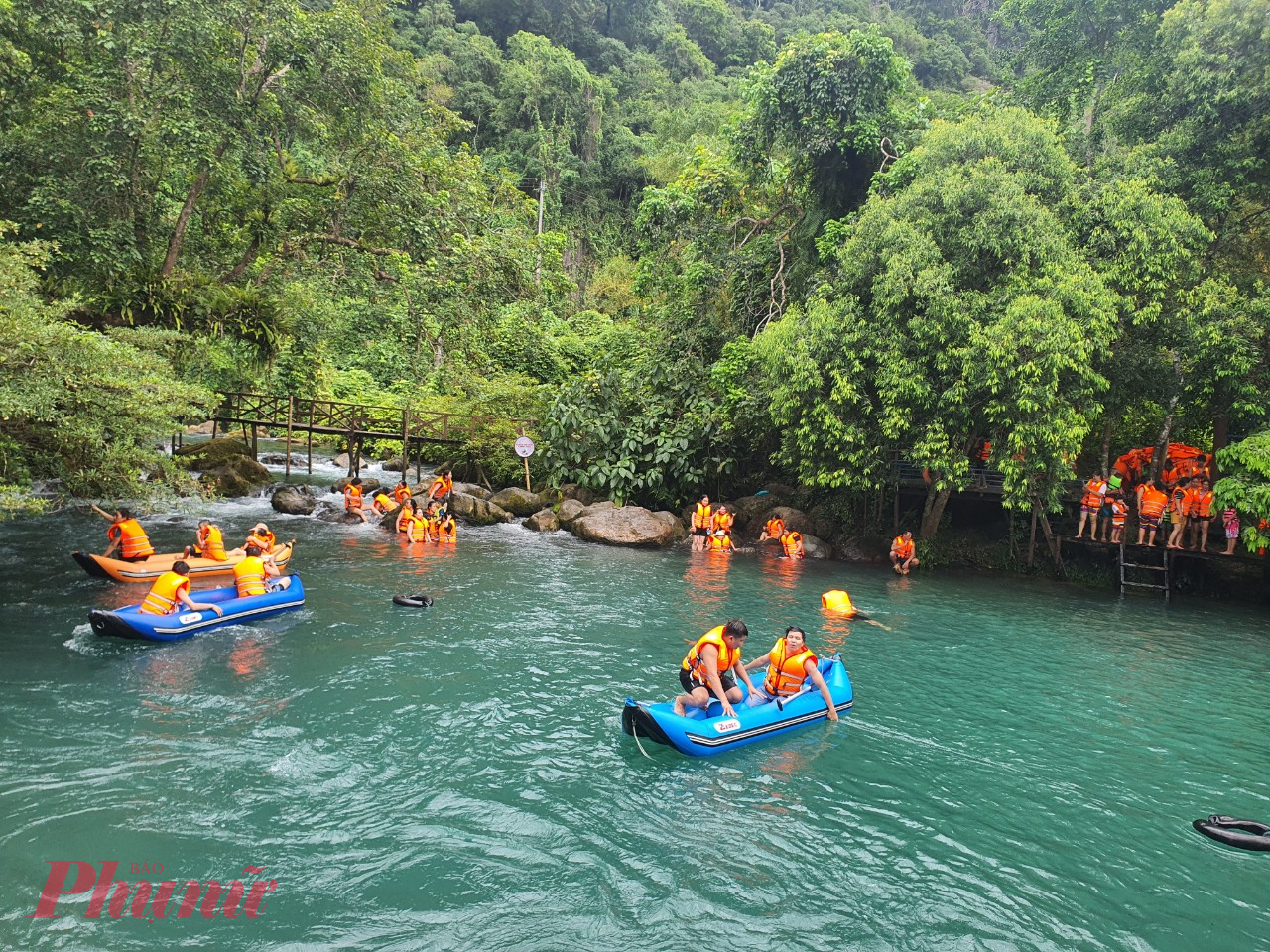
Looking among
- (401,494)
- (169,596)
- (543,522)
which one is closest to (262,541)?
(169,596)

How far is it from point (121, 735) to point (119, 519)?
7.66 metres

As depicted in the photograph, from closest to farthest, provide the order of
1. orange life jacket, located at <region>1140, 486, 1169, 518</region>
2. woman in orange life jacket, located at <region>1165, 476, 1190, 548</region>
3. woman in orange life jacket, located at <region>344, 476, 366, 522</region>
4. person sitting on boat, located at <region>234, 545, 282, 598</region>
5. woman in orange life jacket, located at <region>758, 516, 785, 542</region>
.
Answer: person sitting on boat, located at <region>234, 545, 282, 598</region>
woman in orange life jacket, located at <region>1165, 476, 1190, 548</region>
orange life jacket, located at <region>1140, 486, 1169, 518</region>
woman in orange life jacket, located at <region>758, 516, 785, 542</region>
woman in orange life jacket, located at <region>344, 476, 366, 522</region>

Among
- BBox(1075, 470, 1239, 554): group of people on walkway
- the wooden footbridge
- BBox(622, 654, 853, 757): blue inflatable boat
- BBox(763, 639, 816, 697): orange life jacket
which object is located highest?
the wooden footbridge

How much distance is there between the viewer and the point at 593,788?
7070 millimetres

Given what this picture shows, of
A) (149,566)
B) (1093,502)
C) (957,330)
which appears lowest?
(149,566)

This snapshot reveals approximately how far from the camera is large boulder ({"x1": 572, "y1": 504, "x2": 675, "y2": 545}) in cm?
2036

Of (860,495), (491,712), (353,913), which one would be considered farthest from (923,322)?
(353,913)

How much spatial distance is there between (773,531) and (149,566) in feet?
46.5

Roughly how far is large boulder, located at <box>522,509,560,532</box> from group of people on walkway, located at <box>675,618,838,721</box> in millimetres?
12977

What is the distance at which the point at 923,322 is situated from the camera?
16.2 m

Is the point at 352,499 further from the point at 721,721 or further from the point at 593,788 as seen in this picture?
the point at 593,788

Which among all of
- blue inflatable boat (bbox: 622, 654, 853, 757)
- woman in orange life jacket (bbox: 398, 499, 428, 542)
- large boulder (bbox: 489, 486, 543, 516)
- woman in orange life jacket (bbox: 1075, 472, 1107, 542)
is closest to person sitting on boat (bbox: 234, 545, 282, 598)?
woman in orange life jacket (bbox: 398, 499, 428, 542)

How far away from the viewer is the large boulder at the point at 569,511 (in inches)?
856

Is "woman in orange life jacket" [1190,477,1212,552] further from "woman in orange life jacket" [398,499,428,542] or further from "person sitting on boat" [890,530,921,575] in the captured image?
"woman in orange life jacket" [398,499,428,542]
